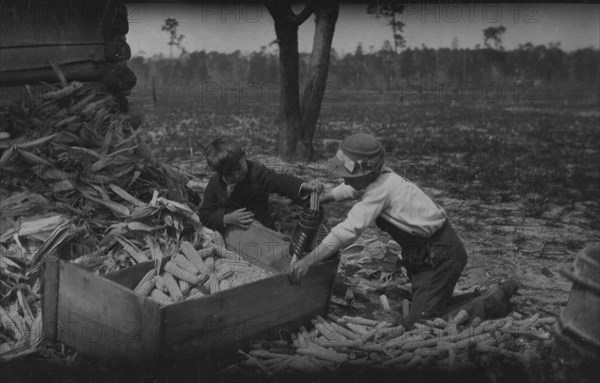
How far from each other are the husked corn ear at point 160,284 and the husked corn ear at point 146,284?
0.10 feet

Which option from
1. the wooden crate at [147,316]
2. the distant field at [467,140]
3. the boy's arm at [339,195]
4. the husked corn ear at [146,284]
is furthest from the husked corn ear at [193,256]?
the distant field at [467,140]

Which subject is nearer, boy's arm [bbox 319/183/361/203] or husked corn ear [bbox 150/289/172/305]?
husked corn ear [bbox 150/289/172/305]

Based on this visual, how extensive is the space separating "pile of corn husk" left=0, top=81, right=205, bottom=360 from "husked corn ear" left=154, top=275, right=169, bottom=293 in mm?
330

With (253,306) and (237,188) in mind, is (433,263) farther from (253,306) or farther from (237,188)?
(237,188)

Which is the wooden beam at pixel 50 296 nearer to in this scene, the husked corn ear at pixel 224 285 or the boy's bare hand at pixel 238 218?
the husked corn ear at pixel 224 285

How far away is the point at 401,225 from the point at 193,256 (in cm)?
162

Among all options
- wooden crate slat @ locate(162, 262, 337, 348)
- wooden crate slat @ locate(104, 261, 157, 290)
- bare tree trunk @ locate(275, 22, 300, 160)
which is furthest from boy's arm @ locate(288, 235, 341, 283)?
bare tree trunk @ locate(275, 22, 300, 160)

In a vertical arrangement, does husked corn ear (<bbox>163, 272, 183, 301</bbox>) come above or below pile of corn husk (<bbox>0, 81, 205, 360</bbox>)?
below

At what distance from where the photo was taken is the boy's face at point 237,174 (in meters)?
5.55

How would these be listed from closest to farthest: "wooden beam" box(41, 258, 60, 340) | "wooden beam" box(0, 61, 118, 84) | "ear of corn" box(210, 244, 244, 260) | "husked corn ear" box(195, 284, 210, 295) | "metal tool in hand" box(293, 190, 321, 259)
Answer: "wooden beam" box(41, 258, 60, 340) < "husked corn ear" box(195, 284, 210, 295) < "metal tool in hand" box(293, 190, 321, 259) < "ear of corn" box(210, 244, 244, 260) < "wooden beam" box(0, 61, 118, 84)

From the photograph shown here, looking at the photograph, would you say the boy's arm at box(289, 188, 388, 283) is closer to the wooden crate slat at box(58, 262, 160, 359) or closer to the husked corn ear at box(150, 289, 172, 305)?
the husked corn ear at box(150, 289, 172, 305)

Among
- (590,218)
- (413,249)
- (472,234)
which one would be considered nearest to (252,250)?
(413,249)

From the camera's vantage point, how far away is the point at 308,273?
4.69 m

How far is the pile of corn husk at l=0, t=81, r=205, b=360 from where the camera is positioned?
4.65m
